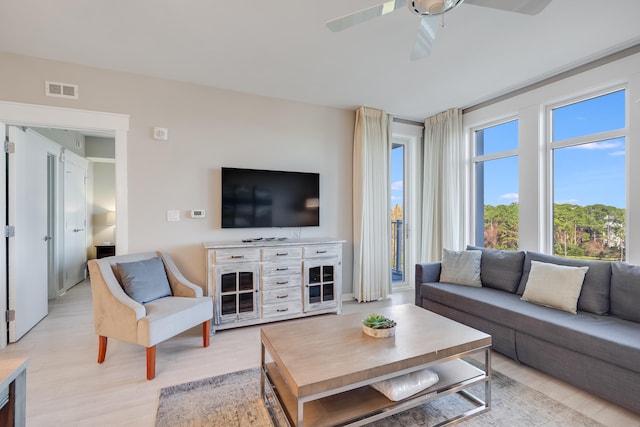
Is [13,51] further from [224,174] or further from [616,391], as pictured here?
[616,391]

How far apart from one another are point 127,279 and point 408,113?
13.2ft

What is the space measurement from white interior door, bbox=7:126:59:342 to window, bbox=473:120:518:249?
5.30 meters

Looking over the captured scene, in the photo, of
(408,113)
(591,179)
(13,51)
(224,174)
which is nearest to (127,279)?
(224,174)

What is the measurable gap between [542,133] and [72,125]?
4.95 metres

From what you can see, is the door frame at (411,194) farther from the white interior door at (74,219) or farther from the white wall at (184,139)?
the white interior door at (74,219)

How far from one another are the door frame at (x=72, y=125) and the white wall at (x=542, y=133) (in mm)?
4391

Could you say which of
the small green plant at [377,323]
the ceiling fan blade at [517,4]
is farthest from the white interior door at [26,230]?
the ceiling fan blade at [517,4]

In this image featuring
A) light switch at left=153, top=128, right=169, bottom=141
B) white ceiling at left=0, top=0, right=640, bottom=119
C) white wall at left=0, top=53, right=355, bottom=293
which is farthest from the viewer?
light switch at left=153, top=128, right=169, bottom=141

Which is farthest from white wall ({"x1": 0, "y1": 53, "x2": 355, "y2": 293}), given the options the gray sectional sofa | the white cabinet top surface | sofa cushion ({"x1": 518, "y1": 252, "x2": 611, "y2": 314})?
sofa cushion ({"x1": 518, "y1": 252, "x2": 611, "y2": 314})

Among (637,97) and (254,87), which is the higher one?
(254,87)

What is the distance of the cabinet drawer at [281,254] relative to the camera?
3.25 m

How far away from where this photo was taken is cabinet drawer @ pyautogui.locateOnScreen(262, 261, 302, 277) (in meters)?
3.24

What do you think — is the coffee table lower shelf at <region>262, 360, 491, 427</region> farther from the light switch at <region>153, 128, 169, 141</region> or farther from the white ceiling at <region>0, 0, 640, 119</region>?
the light switch at <region>153, 128, 169, 141</region>

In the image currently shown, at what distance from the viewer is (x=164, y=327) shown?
230cm
